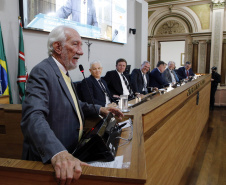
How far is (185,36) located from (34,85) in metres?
8.32

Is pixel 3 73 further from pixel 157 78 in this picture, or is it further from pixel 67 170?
pixel 157 78

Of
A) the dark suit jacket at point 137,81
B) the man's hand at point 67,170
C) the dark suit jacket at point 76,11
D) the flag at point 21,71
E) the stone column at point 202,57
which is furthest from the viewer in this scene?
the stone column at point 202,57

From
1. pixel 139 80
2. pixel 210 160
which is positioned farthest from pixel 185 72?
pixel 210 160

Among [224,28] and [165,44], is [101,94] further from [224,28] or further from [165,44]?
[165,44]

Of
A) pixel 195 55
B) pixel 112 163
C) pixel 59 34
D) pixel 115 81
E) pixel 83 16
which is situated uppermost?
pixel 83 16

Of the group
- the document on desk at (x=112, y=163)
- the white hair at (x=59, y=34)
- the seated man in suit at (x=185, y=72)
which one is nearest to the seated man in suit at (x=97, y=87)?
the white hair at (x=59, y=34)

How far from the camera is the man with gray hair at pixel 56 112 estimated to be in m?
0.76

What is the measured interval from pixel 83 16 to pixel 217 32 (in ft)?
18.7

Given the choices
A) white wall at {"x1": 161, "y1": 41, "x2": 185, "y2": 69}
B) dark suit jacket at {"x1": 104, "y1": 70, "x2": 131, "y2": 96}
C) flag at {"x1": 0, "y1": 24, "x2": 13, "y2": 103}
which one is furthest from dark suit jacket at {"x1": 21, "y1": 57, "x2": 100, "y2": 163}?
white wall at {"x1": 161, "y1": 41, "x2": 185, "y2": 69}

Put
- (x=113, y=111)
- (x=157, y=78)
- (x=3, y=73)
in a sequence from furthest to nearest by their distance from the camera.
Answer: (x=157, y=78) < (x=3, y=73) < (x=113, y=111)

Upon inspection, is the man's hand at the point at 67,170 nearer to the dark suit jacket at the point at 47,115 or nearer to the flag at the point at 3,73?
the dark suit jacket at the point at 47,115

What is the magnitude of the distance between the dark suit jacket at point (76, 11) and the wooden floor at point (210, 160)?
2.95 metres

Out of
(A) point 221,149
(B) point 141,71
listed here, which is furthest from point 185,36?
(A) point 221,149

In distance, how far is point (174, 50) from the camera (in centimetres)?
1210
